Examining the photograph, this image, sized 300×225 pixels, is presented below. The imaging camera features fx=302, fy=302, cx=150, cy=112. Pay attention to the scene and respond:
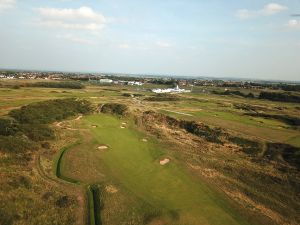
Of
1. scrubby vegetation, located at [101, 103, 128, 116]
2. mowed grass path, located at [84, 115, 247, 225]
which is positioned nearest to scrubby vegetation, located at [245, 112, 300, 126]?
scrubby vegetation, located at [101, 103, 128, 116]

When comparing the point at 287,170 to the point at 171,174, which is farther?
the point at 287,170

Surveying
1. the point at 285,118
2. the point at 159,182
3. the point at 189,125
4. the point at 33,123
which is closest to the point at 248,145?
the point at 189,125

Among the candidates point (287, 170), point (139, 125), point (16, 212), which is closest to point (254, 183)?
point (287, 170)

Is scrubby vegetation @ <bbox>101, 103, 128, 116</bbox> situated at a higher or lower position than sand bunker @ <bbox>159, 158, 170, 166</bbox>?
higher

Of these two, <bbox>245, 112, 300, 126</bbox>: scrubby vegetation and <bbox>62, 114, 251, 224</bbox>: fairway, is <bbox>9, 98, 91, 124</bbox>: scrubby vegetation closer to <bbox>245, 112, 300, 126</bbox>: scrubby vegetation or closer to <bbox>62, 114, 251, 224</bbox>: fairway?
<bbox>62, 114, 251, 224</bbox>: fairway

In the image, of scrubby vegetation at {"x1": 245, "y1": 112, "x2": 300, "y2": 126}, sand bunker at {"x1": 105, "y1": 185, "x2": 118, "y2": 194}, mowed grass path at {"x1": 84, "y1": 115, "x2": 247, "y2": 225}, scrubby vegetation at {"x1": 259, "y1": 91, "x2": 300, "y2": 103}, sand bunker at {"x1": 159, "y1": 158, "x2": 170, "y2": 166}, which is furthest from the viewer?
scrubby vegetation at {"x1": 259, "y1": 91, "x2": 300, "y2": 103}

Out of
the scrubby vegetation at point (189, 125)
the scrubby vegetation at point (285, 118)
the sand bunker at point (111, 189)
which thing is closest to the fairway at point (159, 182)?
the sand bunker at point (111, 189)

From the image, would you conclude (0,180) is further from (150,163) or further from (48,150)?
(150,163)
